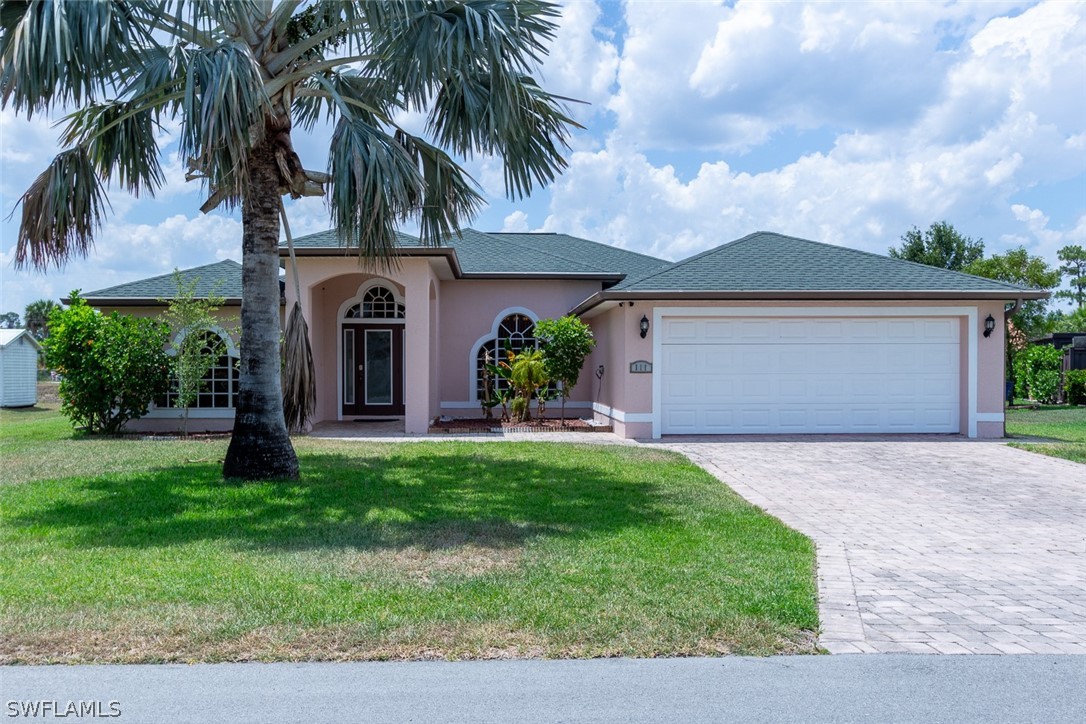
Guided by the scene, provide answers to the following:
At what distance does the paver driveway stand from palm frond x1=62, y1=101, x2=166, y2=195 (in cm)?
842

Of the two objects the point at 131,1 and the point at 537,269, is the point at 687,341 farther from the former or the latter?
the point at 131,1

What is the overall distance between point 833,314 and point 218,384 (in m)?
12.9

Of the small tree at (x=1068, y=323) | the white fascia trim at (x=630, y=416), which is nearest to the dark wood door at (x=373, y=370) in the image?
the white fascia trim at (x=630, y=416)

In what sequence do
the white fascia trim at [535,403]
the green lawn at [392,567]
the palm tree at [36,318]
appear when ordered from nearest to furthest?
1. the green lawn at [392,567]
2. the white fascia trim at [535,403]
3. the palm tree at [36,318]

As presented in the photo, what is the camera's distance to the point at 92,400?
597 inches

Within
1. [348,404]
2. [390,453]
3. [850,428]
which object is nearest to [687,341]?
[850,428]

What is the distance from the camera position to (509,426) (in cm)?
1653

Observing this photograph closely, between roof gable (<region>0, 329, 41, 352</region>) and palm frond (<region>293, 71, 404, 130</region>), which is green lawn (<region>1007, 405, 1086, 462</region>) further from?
roof gable (<region>0, 329, 41, 352</region>)

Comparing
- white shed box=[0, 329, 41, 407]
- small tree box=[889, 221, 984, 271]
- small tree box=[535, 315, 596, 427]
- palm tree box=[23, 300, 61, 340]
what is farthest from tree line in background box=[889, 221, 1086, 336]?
palm tree box=[23, 300, 61, 340]

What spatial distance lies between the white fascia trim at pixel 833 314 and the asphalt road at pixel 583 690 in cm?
1068

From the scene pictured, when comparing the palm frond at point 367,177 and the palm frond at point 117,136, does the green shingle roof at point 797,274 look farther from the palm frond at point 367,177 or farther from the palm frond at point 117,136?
the palm frond at point 117,136

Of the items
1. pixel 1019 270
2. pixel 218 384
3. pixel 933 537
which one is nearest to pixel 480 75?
pixel 933 537

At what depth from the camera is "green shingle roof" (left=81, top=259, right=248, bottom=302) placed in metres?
16.5

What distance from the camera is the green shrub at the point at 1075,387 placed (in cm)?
2333
